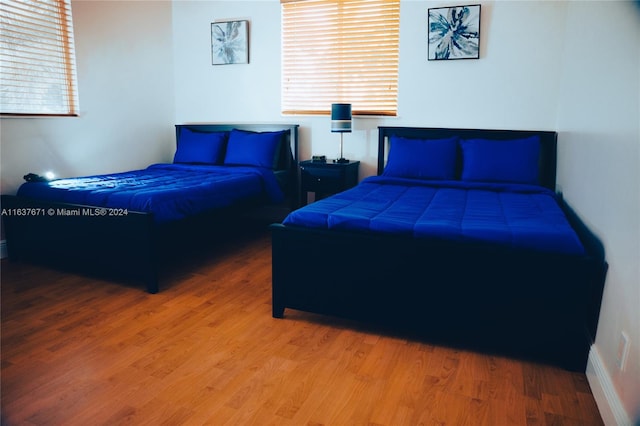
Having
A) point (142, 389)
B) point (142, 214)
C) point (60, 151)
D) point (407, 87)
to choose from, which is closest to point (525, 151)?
point (407, 87)

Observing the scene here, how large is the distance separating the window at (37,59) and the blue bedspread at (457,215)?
2.41 m

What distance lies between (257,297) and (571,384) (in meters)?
1.64

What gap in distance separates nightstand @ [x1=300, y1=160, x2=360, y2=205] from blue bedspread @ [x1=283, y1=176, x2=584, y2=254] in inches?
30.3

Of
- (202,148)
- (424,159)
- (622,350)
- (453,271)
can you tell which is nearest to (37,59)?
(202,148)

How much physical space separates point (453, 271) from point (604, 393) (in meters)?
0.68

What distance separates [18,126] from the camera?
3.19 meters

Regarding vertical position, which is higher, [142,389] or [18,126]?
[18,126]

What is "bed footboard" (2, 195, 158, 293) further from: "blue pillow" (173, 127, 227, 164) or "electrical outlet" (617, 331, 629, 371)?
"electrical outlet" (617, 331, 629, 371)

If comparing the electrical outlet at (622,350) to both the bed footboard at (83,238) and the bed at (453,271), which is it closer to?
the bed at (453,271)

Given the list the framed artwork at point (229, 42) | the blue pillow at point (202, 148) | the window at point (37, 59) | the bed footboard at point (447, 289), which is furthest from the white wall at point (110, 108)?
the bed footboard at point (447, 289)

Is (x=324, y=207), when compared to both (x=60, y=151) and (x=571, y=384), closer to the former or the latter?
(x=571, y=384)

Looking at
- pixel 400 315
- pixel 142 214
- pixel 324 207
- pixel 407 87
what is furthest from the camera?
pixel 407 87

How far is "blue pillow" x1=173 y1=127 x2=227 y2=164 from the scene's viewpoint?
425 centimetres

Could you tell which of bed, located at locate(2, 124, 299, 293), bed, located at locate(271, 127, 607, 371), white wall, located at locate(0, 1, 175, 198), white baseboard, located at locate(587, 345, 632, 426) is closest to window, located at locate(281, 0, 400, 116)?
bed, located at locate(2, 124, 299, 293)
